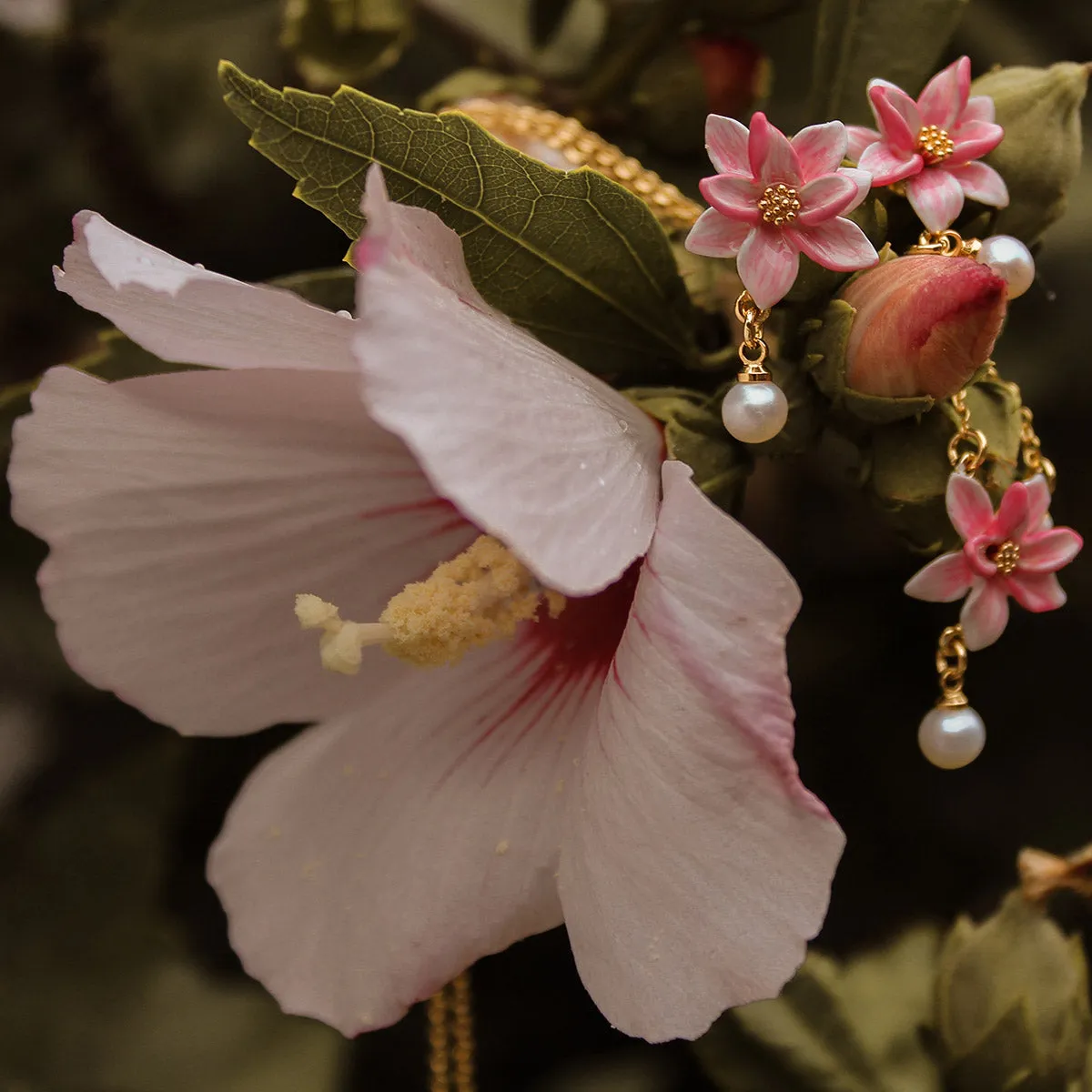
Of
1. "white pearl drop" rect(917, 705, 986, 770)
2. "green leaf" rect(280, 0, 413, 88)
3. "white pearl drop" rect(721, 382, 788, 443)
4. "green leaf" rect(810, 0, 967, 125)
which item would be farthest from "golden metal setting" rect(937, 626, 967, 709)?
"green leaf" rect(280, 0, 413, 88)

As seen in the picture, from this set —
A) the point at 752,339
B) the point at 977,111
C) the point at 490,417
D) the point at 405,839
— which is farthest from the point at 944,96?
the point at 405,839

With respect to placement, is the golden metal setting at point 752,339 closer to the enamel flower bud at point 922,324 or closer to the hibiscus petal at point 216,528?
the enamel flower bud at point 922,324

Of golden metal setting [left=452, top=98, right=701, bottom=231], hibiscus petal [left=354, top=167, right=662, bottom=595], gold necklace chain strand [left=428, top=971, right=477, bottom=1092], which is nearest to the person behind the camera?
hibiscus petal [left=354, top=167, right=662, bottom=595]

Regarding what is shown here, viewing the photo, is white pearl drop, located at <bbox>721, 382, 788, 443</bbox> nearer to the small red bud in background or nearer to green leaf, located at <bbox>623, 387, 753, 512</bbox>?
green leaf, located at <bbox>623, 387, 753, 512</bbox>

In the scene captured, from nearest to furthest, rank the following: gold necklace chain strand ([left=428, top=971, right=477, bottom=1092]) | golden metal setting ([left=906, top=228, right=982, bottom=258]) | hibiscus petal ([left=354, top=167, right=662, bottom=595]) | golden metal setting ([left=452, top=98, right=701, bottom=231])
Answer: hibiscus petal ([left=354, top=167, right=662, bottom=595]), golden metal setting ([left=906, top=228, right=982, bottom=258]), golden metal setting ([left=452, top=98, right=701, bottom=231]), gold necklace chain strand ([left=428, top=971, right=477, bottom=1092])

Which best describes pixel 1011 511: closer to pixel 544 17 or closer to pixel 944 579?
pixel 944 579

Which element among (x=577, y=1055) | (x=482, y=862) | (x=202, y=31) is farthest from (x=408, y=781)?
(x=202, y=31)

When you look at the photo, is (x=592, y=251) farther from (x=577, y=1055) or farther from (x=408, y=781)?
(x=577, y=1055)
